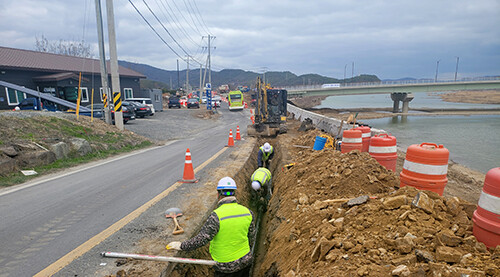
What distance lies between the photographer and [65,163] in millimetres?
9531

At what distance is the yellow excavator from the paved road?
289 inches

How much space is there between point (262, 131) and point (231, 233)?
1363cm

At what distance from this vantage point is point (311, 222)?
4230 mm

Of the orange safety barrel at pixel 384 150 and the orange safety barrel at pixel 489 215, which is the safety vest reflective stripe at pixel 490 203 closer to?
the orange safety barrel at pixel 489 215

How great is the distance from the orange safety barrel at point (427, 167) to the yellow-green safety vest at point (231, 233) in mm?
2635

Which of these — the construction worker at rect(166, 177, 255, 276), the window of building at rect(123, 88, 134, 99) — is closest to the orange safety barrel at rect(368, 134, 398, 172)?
the construction worker at rect(166, 177, 255, 276)

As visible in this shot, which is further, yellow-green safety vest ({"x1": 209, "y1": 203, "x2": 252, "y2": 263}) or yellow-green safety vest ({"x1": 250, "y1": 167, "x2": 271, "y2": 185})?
yellow-green safety vest ({"x1": 250, "y1": 167, "x2": 271, "y2": 185})

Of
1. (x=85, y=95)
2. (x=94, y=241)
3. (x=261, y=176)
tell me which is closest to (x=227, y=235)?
(x=94, y=241)

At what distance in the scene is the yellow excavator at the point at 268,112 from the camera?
56.2ft

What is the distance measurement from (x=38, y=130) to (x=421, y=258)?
41.7 ft

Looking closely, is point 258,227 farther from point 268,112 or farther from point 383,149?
point 268,112

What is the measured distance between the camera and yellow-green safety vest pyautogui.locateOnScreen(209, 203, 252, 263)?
3.60 metres

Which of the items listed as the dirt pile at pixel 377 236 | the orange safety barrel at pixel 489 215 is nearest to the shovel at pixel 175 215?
the dirt pile at pixel 377 236

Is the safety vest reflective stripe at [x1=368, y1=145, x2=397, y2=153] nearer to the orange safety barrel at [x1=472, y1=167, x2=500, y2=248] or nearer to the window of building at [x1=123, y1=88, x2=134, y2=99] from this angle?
the orange safety barrel at [x1=472, y1=167, x2=500, y2=248]
